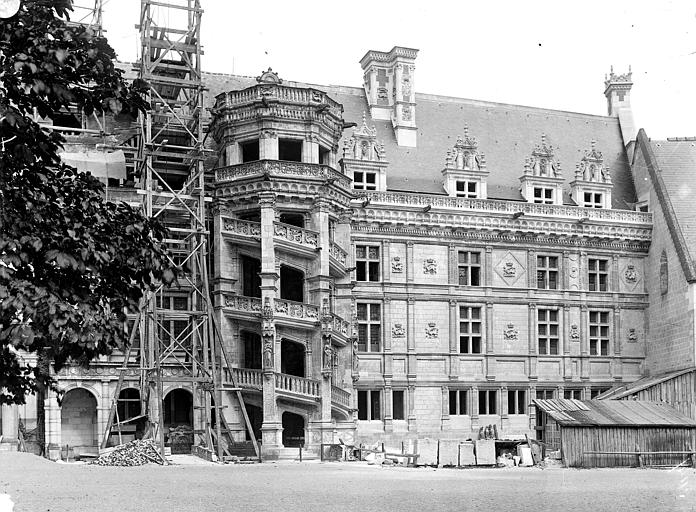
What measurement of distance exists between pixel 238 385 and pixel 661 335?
18.0 metres

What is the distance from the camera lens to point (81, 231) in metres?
10.9

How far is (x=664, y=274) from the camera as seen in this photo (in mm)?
41531

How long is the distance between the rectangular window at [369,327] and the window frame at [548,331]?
6760 millimetres

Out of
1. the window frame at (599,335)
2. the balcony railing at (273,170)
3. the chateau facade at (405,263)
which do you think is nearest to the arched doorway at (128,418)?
the chateau facade at (405,263)

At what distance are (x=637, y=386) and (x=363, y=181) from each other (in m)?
12.9

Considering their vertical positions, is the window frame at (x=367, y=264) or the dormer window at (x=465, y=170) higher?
the dormer window at (x=465, y=170)

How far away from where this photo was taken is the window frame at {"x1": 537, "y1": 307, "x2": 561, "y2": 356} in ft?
136

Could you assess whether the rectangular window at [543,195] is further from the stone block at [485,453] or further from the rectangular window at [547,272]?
the stone block at [485,453]

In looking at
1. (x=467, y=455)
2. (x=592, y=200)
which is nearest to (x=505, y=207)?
(x=592, y=200)

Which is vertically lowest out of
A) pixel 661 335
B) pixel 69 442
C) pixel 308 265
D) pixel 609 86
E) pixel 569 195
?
pixel 69 442

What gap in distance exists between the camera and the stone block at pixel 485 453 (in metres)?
30.8

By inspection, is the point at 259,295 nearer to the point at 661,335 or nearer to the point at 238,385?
the point at 238,385

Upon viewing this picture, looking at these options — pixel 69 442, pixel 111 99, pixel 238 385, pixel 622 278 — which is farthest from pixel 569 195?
pixel 111 99

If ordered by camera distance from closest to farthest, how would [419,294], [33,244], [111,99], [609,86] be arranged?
[33,244] → [111,99] → [419,294] → [609,86]
